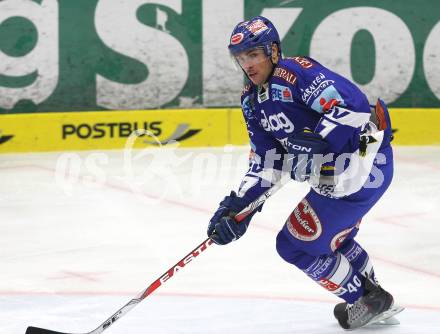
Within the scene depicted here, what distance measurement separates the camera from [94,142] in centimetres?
832

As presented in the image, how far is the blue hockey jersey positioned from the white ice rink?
0.65 meters

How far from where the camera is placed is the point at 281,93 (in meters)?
4.05

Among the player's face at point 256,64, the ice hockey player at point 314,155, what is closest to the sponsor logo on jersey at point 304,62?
the ice hockey player at point 314,155

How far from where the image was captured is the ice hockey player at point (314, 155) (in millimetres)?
3996

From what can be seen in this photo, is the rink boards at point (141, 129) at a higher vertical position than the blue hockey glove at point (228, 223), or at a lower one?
lower

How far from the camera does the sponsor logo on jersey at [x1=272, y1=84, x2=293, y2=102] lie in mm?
4045

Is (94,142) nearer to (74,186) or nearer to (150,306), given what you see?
(74,186)

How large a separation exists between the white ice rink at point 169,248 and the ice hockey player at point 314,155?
0.89 ft

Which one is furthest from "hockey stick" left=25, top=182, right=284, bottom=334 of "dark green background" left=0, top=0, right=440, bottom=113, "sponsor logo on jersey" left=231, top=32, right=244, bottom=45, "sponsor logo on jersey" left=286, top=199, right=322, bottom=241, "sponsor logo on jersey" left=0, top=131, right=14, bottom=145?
"dark green background" left=0, top=0, right=440, bottom=113

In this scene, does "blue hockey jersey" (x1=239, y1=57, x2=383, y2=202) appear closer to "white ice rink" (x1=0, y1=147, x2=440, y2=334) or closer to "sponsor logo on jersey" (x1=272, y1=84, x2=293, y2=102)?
"sponsor logo on jersey" (x1=272, y1=84, x2=293, y2=102)

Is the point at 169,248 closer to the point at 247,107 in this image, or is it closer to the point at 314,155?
the point at 247,107

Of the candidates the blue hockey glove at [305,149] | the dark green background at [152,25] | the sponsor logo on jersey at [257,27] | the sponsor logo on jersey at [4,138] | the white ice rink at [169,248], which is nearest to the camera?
the blue hockey glove at [305,149]

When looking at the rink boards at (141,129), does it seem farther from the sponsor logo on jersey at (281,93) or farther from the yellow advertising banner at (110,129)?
the sponsor logo on jersey at (281,93)

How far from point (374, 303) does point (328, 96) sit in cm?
91
